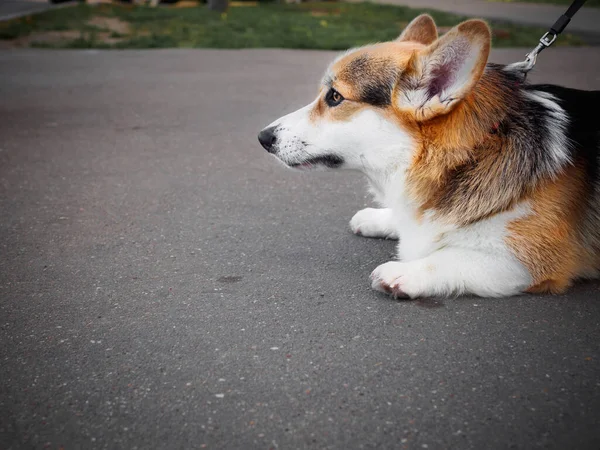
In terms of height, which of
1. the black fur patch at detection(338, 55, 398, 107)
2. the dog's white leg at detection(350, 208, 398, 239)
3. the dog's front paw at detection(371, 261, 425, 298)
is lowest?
the dog's white leg at detection(350, 208, 398, 239)

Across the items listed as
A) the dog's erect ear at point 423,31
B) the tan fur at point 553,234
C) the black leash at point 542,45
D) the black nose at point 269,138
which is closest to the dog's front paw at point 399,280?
→ the tan fur at point 553,234

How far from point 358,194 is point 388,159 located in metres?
1.43

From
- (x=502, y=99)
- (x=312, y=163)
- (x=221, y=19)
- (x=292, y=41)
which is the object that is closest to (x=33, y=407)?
(x=312, y=163)

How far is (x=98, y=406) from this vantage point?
6.97 feet

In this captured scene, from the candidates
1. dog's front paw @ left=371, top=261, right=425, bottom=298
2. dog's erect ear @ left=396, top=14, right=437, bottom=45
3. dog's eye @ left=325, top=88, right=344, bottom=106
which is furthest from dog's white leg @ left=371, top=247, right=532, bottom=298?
dog's erect ear @ left=396, top=14, right=437, bottom=45

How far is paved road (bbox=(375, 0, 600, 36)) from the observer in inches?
545

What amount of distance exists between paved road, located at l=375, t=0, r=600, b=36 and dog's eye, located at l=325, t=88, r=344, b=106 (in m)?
10.3

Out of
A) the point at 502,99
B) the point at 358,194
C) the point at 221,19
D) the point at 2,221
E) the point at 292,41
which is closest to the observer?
the point at 502,99

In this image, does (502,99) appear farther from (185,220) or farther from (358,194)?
(185,220)

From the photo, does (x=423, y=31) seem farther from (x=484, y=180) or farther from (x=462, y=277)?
(x=462, y=277)

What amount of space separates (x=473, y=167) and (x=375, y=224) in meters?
0.86

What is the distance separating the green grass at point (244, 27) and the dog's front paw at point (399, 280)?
8001 millimetres

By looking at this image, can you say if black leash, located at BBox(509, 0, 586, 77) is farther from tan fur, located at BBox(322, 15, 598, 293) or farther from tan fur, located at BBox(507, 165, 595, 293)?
tan fur, located at BBox(507, 165, 595, 293)

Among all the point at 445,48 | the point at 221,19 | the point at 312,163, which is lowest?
the point at 221,19
